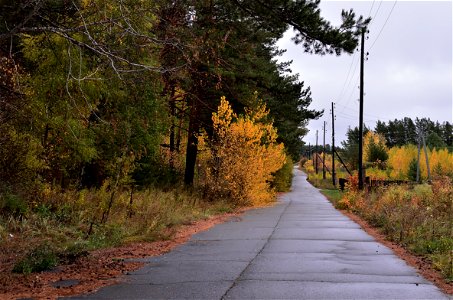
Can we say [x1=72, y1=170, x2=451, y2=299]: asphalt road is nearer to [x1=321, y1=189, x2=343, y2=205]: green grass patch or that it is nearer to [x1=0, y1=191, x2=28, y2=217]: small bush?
[x1=0, y1=191, x2=28, y2=217]: small bush

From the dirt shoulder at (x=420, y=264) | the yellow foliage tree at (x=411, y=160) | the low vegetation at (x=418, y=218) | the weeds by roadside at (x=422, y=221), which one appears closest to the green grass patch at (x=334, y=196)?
the low vegetation at (x=418, y=218)

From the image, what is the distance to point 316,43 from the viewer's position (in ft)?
32.9

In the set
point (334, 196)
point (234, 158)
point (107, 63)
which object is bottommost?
point (334, 196)

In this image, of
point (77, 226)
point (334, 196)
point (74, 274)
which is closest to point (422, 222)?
point (77, 226)

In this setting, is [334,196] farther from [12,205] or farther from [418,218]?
[12,205]

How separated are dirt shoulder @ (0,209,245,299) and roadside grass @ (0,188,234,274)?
231 millimetres

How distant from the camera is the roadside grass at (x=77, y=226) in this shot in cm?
950

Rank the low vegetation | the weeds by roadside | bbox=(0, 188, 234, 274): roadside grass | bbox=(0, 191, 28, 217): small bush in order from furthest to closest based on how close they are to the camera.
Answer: bbox=(0, 191, 28, 217): small bush < the low vegetation < the weeds by roadside < bbox=(0, 188, 234, 274): roadside grass

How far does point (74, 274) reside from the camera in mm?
8258

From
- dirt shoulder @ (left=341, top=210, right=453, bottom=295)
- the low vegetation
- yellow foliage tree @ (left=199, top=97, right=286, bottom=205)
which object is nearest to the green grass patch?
the low vegetation

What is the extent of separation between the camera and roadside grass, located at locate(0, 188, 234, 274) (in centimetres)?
950

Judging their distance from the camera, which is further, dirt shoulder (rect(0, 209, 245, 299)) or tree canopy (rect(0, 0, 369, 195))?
tree canopy (rect(0, 0, 369, 195))

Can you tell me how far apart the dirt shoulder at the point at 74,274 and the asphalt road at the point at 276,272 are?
383 mm

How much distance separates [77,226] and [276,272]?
246 inches
